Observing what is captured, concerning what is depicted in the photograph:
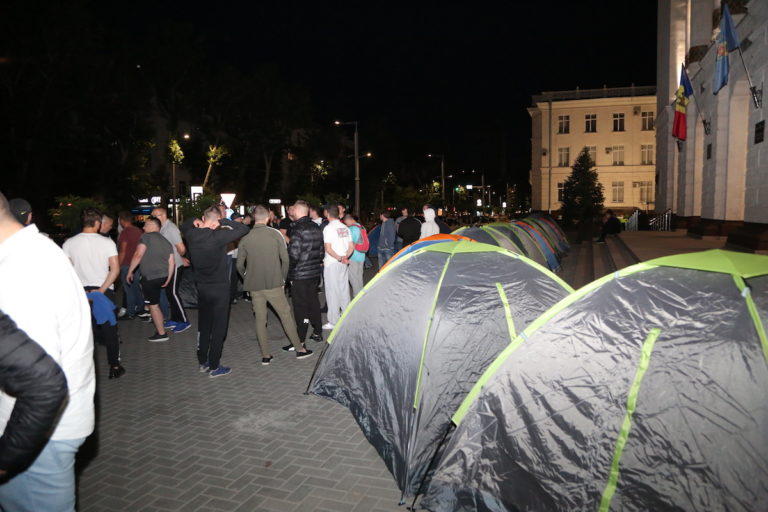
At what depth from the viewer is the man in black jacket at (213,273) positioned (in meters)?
6.58

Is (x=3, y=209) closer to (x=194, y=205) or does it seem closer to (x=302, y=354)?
(x=302, y=354)

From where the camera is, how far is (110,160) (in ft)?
119

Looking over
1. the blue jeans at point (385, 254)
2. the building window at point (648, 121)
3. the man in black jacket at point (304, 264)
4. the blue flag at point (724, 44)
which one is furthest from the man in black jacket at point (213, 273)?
the building window at point (648, 121)

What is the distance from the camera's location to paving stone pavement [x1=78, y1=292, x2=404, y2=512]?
4.14 meters

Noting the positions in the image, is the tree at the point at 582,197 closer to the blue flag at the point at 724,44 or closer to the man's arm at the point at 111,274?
the blue flag at the point at 724,44

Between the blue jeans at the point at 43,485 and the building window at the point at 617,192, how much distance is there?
60.7m

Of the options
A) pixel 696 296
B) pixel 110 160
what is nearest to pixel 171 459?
pixel 696 296

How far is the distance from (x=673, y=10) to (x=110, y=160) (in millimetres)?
36159

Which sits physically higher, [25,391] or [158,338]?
[25,391]

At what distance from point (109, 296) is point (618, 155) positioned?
58118 millimetres

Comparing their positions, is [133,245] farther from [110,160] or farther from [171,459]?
[110,160]

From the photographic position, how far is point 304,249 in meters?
7.92

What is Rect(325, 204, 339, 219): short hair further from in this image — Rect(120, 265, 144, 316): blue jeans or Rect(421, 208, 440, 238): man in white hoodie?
Rect(120, 265, 144, 316): blue jeans

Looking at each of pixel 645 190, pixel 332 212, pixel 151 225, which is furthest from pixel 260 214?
pixel 645 190
